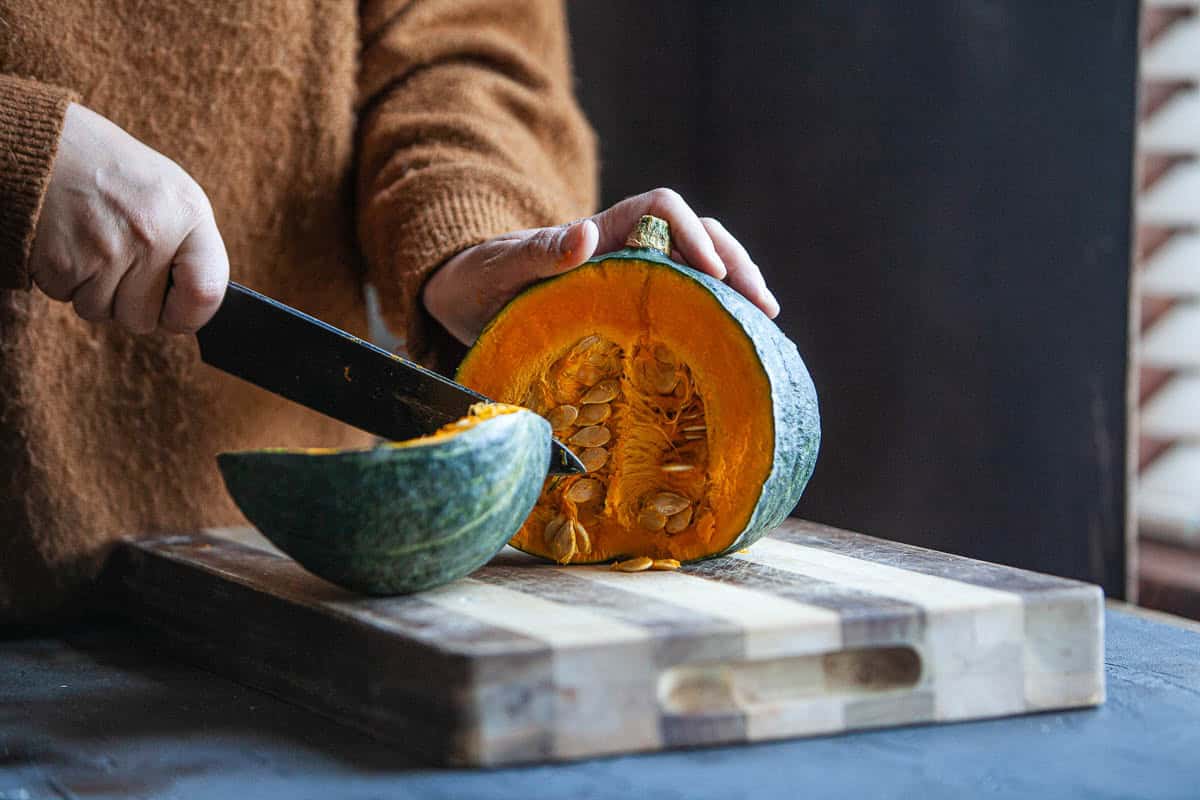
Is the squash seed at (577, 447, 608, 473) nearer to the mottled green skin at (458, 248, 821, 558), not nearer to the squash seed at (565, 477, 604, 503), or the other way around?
the squash seed at (565, 477, 604, 503)

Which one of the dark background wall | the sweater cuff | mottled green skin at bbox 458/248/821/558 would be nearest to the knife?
mottled green skin at bbox 458/248/821/558

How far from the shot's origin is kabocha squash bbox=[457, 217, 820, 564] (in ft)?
4.02

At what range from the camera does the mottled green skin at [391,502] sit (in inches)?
40.7

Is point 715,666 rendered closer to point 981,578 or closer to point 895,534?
point 981,578

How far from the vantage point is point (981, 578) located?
3.89 ft

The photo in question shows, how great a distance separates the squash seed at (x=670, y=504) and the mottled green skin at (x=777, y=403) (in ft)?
0.20

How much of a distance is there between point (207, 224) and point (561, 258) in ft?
1.16

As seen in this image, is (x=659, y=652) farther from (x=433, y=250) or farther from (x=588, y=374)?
(x=433, y=250)

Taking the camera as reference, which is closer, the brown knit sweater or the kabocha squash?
the kabocha squash

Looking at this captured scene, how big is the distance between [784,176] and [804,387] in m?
1.37

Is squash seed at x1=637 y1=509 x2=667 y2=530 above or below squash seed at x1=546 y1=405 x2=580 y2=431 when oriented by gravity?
below

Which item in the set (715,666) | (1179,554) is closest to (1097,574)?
(1179,554)

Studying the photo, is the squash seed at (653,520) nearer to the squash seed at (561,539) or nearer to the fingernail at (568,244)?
the squash seed at (561,539)

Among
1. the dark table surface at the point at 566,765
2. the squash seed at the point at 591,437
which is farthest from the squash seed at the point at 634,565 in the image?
the dark table surface at the point at 566,765
